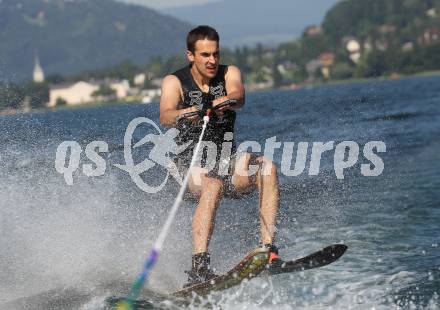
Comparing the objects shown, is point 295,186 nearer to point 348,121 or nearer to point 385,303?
point 385,303

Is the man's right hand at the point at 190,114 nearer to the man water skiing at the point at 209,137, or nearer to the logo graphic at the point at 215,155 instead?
the man water skiing at the point at 209,137

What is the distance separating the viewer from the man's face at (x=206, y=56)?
236 inches

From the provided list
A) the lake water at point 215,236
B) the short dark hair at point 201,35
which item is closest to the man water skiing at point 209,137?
the short dark hair at point 201,35

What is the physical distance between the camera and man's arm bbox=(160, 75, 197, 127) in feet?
19.5

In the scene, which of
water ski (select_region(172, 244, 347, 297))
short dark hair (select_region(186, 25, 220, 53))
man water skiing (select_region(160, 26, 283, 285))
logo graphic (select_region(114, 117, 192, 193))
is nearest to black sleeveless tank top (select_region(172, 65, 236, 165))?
man water skiing (select_region(160, 26, 283, 285))

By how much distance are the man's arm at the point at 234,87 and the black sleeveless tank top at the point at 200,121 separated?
0.14ft

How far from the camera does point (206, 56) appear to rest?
19.8 feet

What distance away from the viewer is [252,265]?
17.8 feet

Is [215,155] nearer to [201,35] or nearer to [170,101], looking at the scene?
[170,101]

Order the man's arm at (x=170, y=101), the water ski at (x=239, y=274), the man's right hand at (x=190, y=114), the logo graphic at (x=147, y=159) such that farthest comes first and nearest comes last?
the logo graphic at (x=147, y=159) → the man's arm at (x=170, y=101) → the man's right hand at (x=190, y=114) → the water ski at (x=239, y=274)

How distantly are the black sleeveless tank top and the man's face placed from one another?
157 millimetres

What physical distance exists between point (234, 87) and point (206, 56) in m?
0.35

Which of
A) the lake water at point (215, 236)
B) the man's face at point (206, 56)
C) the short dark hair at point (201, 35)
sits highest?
the short dark hair at point (201, 35)

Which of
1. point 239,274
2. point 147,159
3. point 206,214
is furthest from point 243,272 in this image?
point 147,159
